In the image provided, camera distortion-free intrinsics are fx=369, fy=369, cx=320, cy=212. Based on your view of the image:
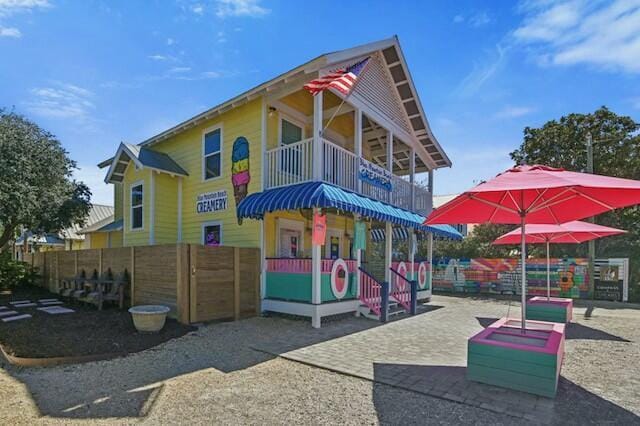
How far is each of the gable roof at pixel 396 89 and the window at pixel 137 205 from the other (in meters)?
1.88

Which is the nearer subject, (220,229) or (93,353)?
(93,353)

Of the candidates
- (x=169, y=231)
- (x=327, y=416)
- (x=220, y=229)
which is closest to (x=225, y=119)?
(x=220, y=229)

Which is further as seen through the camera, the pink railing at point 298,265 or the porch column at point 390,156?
the porch column at point 390,156

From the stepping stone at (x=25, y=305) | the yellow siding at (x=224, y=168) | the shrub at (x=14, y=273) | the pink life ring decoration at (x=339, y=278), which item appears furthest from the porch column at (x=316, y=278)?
the shrub at (x=14, y=273)

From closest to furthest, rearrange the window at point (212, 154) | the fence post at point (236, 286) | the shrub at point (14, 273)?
the fence post at point (236, 286) < the window at point (212, 154) < the shrub at point (14, 273)

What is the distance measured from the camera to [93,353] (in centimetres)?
618

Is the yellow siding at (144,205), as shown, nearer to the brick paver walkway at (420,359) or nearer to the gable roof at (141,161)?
the gable roof at (141,161)

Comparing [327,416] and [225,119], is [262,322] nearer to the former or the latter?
[327,416]

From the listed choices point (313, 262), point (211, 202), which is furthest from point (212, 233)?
point (313, 262)

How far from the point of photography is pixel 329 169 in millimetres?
9633

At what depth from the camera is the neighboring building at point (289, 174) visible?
9.43m

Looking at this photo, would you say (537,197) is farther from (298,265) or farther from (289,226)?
(289,226)

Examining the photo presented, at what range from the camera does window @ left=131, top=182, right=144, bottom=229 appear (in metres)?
13.8

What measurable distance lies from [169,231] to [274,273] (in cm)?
528
